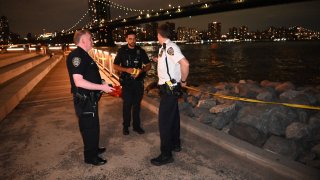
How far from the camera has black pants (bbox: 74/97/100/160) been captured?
3.51 metres

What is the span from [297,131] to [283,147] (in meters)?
0.83

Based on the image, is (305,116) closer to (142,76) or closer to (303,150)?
(303,150)

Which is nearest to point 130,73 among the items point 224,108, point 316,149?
point 224,108

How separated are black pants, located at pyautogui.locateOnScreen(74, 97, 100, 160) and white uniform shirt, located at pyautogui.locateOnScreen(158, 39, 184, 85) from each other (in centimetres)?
110

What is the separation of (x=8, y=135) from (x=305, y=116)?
663 cm

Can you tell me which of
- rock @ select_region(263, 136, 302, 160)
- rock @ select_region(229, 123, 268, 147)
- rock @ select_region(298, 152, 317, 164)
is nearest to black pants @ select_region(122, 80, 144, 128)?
rock @ select_region(229, 123, 268, 147)

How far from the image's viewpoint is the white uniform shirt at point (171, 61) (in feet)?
11.4

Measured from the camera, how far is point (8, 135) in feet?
15.9

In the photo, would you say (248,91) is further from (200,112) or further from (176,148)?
(176,148)

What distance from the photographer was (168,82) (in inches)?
143

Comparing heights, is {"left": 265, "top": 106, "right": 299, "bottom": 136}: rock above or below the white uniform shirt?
below

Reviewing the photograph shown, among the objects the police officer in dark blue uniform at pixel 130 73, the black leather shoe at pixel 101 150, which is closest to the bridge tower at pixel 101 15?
the police officer in dark blue uniform at pixel 130 73

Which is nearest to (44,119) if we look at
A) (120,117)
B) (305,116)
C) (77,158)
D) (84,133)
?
(120,117)

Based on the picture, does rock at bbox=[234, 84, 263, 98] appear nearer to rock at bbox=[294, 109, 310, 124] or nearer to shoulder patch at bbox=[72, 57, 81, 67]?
rock at bbox=[294, 109, 310, 124]
